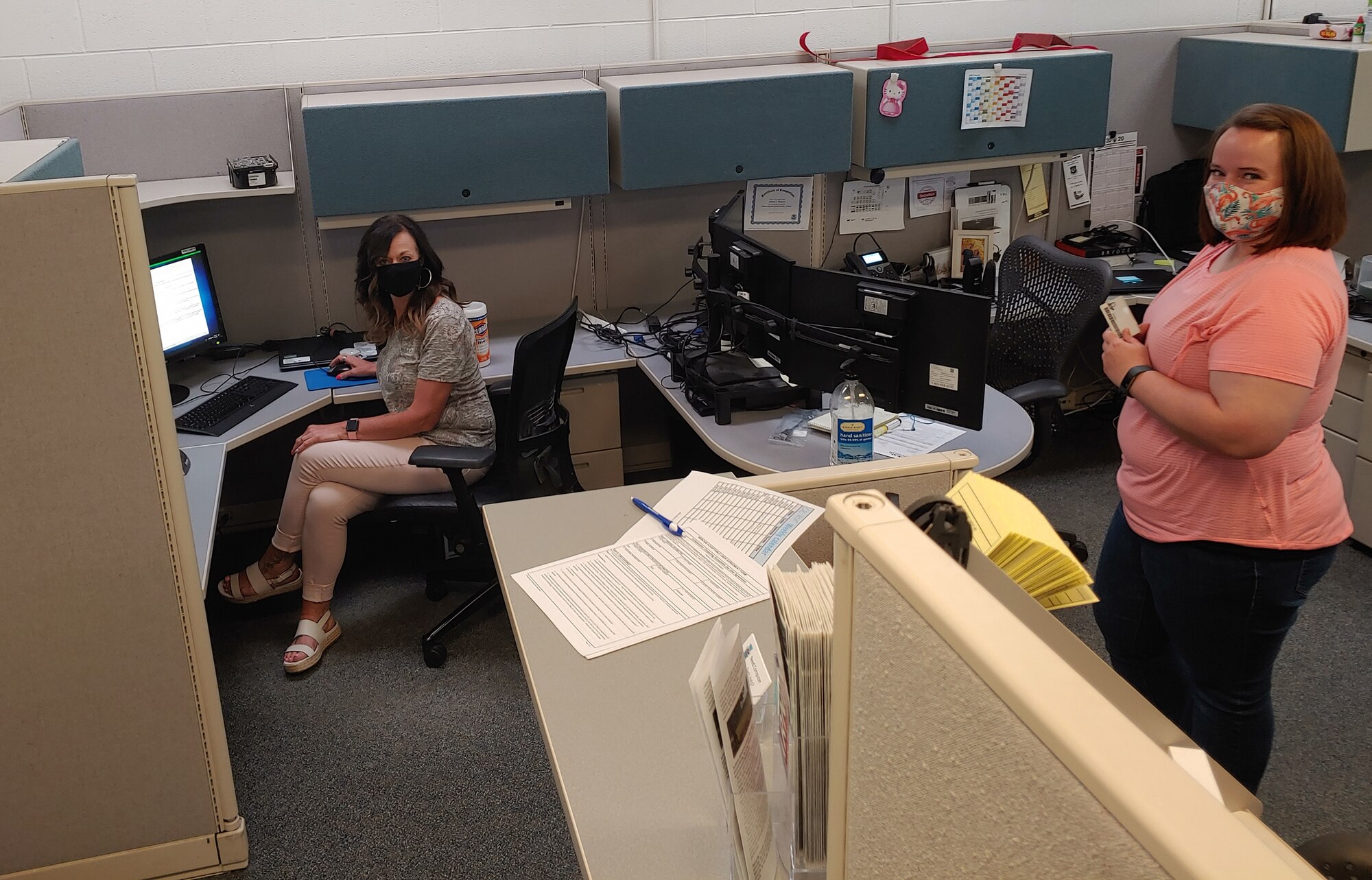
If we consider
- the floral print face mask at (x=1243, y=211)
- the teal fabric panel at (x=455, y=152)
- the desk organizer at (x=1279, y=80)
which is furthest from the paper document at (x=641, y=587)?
the desk organizer at (x=1279, y=80)

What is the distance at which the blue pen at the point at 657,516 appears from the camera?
68.9 inches

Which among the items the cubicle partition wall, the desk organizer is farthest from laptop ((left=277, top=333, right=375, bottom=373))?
the desk organizer

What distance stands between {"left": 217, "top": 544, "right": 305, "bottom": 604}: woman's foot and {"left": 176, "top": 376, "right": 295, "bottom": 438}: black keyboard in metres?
0.41

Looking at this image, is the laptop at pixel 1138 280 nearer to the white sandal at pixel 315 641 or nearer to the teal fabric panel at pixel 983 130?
the teal fabric panel at pixel 983 130

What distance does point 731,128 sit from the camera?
10.7ft

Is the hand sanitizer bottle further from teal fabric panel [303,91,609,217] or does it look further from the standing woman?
teal fabric panel [303,91,609,217]

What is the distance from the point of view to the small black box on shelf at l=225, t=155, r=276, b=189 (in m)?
3.10

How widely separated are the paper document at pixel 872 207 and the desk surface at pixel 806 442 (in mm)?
1145

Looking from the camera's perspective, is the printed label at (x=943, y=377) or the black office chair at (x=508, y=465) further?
the black office chair at (x=508, y=465)

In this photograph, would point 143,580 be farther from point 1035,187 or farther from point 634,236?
point 1035,187

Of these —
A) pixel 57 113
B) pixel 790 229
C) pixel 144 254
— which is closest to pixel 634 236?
pixel 790 229

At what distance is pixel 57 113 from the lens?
311 centimetres

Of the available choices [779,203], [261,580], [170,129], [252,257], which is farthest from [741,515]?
[170,129]

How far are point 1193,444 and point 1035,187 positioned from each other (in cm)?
241
